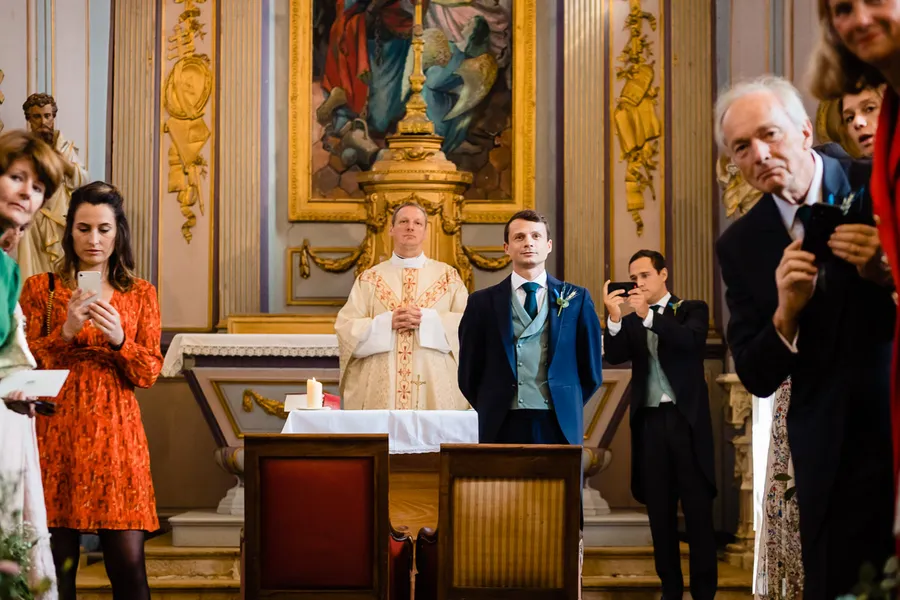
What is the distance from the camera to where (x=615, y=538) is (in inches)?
291

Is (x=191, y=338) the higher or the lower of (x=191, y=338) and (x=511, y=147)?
A: the lower

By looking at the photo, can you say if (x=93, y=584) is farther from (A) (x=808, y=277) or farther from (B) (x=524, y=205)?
(A) (x=808, y=277)

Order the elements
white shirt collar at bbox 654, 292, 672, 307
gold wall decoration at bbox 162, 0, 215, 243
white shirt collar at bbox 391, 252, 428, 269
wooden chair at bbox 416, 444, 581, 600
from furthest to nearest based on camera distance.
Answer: gold wall decoration at bbox 162, 0, 215, 243
white shirt collar at bbox 391, 252, 428, 269
white shirt collar at bbox 654, 292, 672, 307
wooden chair at bbox 416, 444, 581, 600

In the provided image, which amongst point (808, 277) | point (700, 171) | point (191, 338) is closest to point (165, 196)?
point (191, 338)

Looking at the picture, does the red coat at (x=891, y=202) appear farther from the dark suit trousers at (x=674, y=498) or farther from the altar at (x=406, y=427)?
the dark suit trousers at (x=674, y=498)

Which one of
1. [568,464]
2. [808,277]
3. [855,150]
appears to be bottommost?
[568,464]

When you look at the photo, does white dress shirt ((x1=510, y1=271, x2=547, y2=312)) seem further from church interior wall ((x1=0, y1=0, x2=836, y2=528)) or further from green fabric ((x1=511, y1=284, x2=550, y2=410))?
church interior wall ((x1=0, y1=0, x2=836, y2=528))

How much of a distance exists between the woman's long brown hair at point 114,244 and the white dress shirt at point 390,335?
1880mm

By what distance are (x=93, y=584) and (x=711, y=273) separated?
4.40 m

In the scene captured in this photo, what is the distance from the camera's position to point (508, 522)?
4.16 meters

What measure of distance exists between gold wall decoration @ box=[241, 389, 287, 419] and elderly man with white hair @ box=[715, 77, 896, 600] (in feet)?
17.2

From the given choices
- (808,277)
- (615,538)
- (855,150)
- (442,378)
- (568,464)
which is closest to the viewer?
(808,277)

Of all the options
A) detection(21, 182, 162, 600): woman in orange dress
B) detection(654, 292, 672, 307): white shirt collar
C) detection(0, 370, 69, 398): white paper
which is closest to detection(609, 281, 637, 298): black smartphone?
detection(654, 292, 672, 307): white shirt collar

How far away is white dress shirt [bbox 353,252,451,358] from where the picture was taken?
6348mm
